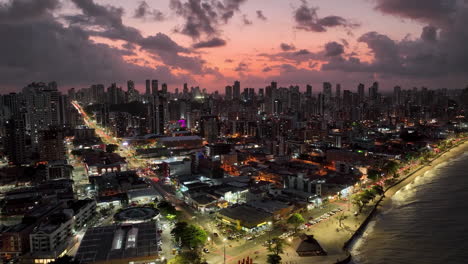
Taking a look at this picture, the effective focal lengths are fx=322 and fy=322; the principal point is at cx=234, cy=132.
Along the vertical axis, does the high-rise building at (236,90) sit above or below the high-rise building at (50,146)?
above

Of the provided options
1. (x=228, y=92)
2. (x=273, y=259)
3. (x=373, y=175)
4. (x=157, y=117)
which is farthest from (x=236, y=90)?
(x=273, y=259)

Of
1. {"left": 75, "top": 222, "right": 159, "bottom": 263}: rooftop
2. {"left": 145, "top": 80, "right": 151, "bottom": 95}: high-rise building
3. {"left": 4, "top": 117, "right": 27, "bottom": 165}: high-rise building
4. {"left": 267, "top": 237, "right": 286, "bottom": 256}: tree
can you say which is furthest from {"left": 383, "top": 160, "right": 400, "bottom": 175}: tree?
{"left": 145, "top": 80, "right": 151, "bottom": 95}: high-rise building

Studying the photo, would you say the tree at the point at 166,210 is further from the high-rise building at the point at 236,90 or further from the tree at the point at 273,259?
the high-rise building at the point at 236,90

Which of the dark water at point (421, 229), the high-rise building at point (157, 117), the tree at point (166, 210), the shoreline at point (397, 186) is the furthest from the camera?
the high-rise building at point (157, 117)

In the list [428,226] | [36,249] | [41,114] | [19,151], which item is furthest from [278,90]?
[36,249]

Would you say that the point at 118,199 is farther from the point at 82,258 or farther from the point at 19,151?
the point at 19,151

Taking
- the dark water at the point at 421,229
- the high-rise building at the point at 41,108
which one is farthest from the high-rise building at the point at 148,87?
the dark water at the point at 421,229
